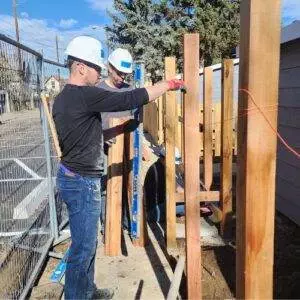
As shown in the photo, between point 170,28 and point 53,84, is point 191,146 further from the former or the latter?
point 170,28

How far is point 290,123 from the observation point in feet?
20.6

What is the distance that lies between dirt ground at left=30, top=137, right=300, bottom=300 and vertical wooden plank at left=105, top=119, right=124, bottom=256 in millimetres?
153

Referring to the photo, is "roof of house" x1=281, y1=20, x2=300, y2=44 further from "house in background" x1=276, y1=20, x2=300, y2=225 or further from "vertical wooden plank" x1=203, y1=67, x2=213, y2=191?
"vertical wooden plank" x1=203, y1=67, x2=213, y2=191

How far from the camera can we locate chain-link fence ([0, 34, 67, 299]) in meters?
3.80

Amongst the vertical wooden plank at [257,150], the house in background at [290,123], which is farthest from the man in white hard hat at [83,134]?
the house in background at [290,123]

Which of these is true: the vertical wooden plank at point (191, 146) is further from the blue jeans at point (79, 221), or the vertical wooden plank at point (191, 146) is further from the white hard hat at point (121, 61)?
the white hard hat at point (121, 61)

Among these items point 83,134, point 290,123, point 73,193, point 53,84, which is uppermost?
point 53,84

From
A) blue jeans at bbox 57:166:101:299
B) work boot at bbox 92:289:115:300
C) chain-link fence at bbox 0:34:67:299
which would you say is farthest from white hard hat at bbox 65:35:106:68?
work boot at bbox 92:289:115:300

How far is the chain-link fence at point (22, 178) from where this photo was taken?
3.80 m

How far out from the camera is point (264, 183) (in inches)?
90.4

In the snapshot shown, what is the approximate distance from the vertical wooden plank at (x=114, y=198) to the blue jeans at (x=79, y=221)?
1.31 m

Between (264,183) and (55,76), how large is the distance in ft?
14.6

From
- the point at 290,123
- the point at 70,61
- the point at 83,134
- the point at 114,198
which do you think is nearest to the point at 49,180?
the point at 114,198

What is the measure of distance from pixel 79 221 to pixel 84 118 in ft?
2.66
